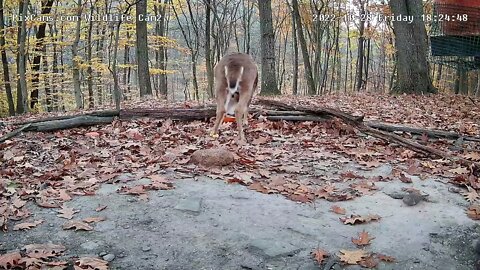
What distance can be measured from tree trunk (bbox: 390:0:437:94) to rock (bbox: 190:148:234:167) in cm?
874

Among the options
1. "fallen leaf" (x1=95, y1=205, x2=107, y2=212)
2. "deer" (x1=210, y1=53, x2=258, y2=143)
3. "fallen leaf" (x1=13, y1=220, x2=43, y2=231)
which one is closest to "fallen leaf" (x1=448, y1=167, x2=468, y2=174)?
"deer" (x1=210, y1=53, x2=258, y2=143)

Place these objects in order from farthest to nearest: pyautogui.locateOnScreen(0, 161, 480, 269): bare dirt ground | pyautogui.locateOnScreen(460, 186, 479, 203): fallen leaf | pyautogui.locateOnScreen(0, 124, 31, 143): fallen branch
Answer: pyautogui.locateOnScreen(0, 124, 31, 143): fallen branch
pyautogui.locateOnScreen(460, 186, 479, 203): fallen leaf
pyautogui.locateOnScreen(0, 161, 480, 269): bare dirt ground

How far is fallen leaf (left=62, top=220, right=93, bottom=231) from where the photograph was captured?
369cm

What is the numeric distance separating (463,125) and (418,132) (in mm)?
1480

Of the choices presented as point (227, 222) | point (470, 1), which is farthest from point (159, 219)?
point (470, 1)

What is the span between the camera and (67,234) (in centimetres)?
363

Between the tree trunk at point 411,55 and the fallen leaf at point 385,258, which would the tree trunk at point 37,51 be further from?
the fallen leaf at point 385,258

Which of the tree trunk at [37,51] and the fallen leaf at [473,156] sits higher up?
the tree trunk at [37,51]

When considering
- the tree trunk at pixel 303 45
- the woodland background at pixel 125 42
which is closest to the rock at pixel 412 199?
the woodland background at pixel 125 42

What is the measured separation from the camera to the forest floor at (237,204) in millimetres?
3391

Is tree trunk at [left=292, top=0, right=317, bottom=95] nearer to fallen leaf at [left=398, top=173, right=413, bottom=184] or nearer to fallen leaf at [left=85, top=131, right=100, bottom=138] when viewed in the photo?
fallen leaf at [left=85, top=131, right=100, bottom=138]

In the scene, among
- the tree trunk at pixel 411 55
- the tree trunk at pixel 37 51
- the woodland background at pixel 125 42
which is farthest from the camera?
the tree trunk at pixel 37 51

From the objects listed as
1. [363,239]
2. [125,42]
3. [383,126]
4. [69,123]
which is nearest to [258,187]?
[363,239]

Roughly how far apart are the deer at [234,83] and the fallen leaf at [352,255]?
2.98 meters
